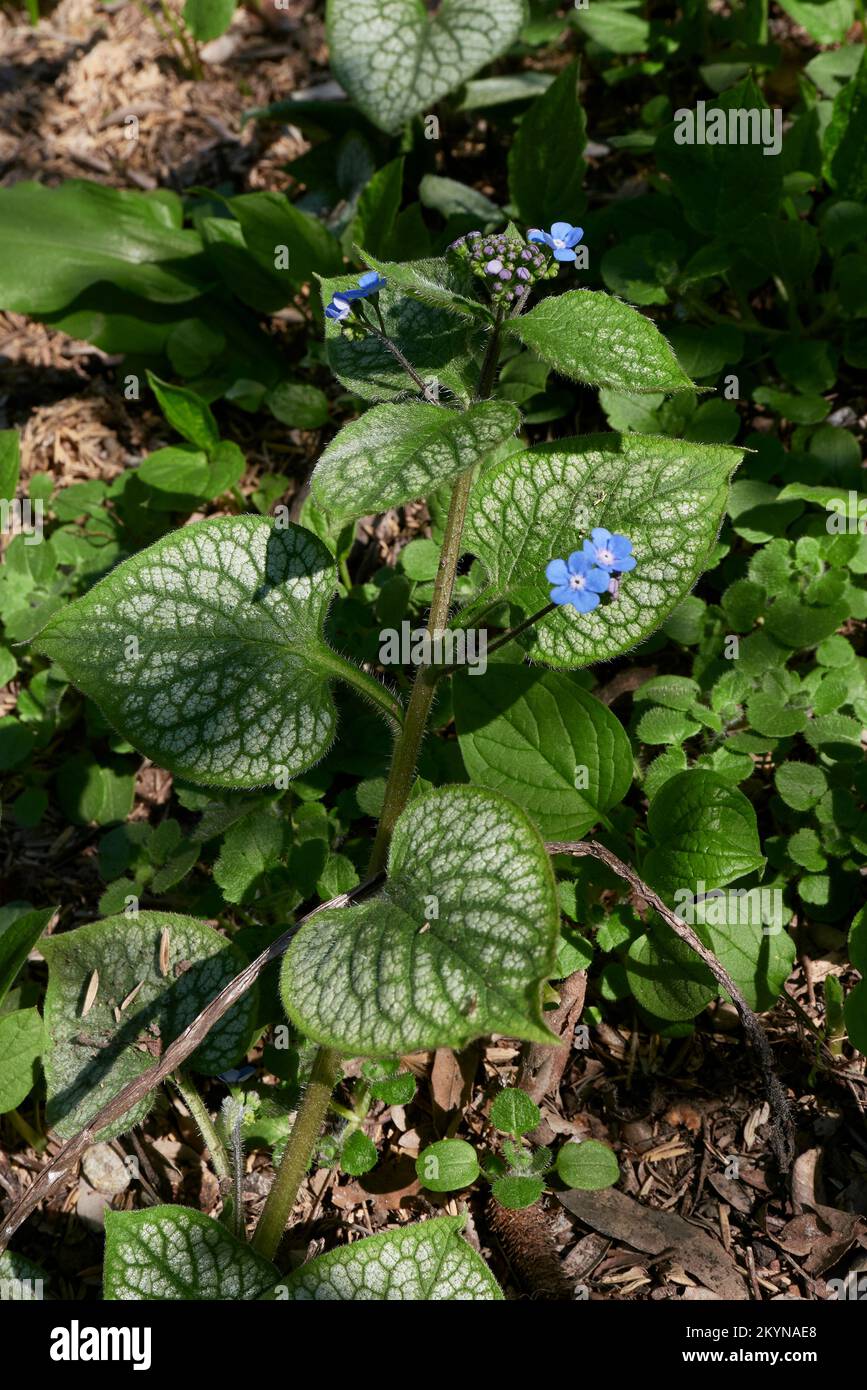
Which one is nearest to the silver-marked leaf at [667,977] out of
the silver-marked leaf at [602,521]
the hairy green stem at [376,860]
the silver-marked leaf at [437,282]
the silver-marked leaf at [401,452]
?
the hairy green stem at [376,860]

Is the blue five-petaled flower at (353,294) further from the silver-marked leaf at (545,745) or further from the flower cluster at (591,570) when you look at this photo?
the silver-marked leaf at (545,745)

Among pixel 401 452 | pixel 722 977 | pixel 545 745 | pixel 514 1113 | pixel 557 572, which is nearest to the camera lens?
pixel 401 452

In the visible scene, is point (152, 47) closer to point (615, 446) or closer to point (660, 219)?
point (660, 219)

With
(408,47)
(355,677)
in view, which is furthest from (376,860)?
(408,47)

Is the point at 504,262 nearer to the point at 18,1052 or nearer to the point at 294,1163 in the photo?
the point at 294,1163
